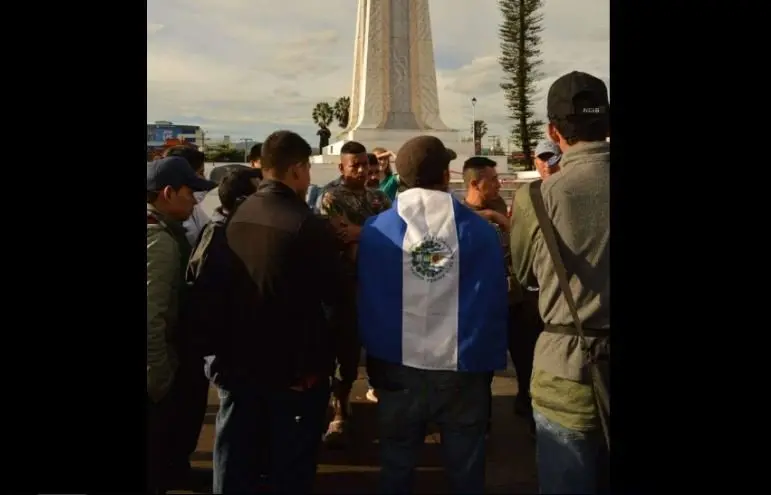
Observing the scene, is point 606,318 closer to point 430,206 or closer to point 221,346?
point 430,206

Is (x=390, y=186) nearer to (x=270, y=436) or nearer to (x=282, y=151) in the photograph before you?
(x=282, y=151)

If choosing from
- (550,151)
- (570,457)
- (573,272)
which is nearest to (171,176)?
(573,272)

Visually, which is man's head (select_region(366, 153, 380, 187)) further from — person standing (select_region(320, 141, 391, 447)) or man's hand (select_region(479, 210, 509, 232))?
man's hand (select_region(479, 210, 509, 232))

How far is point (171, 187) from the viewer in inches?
92.5

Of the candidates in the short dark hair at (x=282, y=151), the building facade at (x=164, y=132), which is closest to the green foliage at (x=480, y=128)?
the building facade at (x=164, y=132)

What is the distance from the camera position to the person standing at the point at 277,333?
192 centimetres

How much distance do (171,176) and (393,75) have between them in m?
10.4

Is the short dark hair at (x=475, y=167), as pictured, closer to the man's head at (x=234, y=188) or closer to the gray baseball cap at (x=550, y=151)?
the gray baseball cap at (x=550, y=151)

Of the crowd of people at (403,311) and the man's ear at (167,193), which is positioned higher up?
the man's ear at (167,193)

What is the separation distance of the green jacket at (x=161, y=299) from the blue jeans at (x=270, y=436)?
0.74 feet
